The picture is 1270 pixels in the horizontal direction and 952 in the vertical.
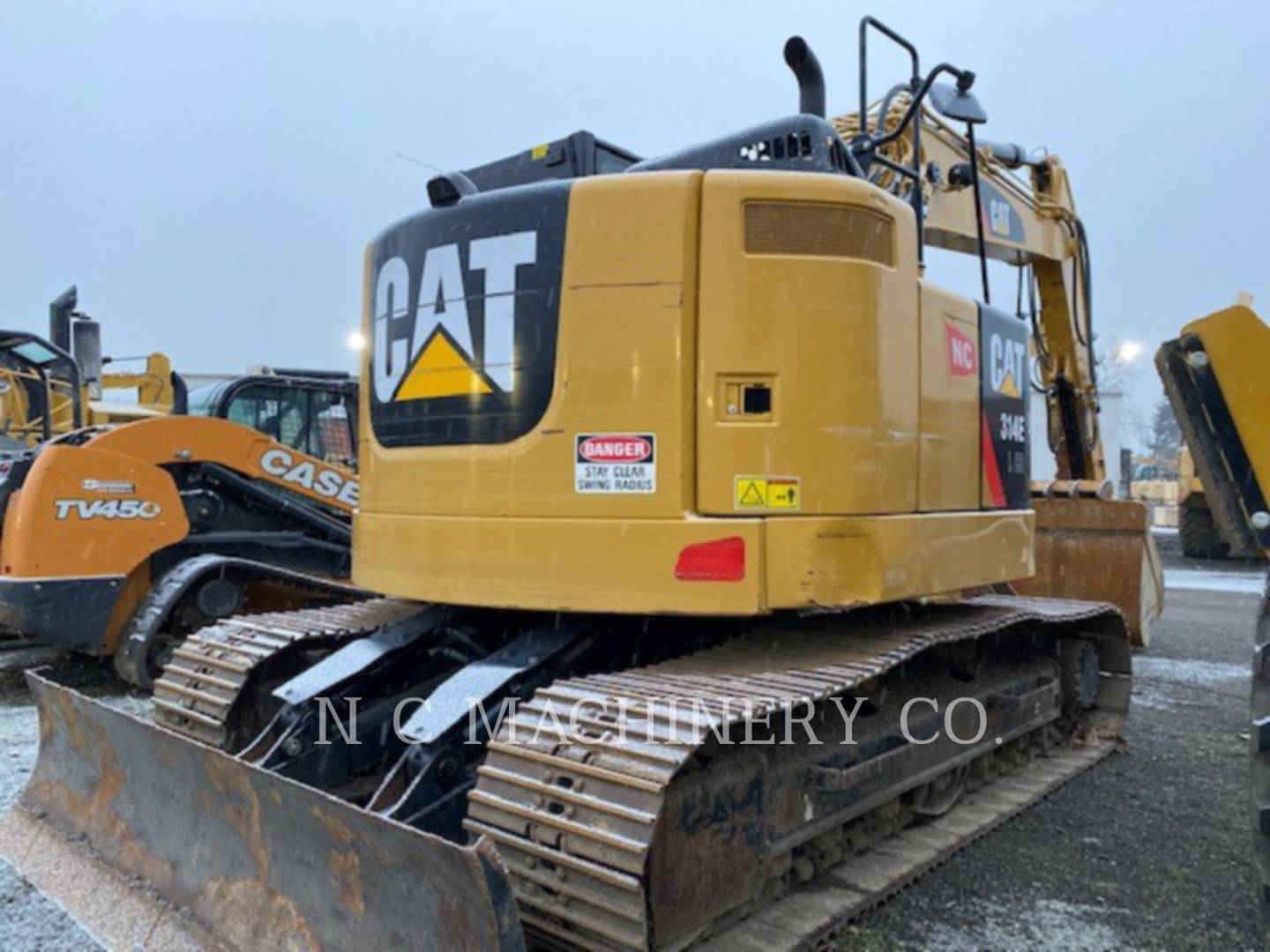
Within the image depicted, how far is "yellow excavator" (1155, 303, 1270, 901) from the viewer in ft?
9.87

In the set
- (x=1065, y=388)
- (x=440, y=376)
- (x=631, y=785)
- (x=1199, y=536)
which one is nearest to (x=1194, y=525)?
(x=1199, y=536)

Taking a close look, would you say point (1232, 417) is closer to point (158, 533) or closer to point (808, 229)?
point (808, 229)

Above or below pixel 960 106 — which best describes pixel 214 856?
below

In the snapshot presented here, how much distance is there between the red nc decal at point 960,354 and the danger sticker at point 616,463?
139 centimetres

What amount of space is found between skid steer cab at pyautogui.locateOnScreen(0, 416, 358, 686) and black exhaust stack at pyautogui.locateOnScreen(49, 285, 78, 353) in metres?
3.78

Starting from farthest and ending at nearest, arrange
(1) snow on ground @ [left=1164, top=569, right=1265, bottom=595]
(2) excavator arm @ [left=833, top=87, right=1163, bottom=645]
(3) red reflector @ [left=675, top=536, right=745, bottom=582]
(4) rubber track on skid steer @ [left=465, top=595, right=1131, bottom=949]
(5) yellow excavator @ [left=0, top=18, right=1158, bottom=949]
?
(1) snow on ground @ [left=1164, top=569, right=1265, bottom=595]
(2) excavator arm @ [left=833, top=87, right=1163, bottom=645]
(3) red reflector @ [left=675, top=536, right=745, bottom=582]
(5) yellow excavator @ [left=0, top=18, right=1158, bottom=949]
(4) rubber track on skid steer @ [left=465, top=595, right=1131, bottom=949]

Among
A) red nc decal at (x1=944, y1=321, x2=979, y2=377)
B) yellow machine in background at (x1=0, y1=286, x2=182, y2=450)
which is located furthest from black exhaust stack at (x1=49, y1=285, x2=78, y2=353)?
red nc decal at (x1=944, y1=321, x2=979, y2=377)

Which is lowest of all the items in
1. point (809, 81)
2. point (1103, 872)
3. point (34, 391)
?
point (1103, 872)

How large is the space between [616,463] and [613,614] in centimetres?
67

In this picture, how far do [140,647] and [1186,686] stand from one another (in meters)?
6.81

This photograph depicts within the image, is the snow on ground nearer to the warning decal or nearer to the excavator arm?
the excavator arm

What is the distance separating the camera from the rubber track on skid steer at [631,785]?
8.54 feet

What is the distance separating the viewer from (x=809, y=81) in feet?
13.0

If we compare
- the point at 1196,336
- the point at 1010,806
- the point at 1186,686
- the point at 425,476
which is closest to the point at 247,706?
the point at 425,476
